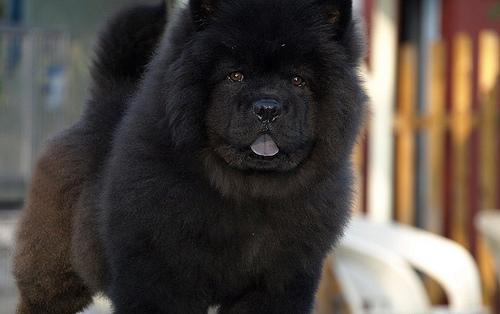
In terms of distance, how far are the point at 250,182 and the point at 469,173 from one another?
5.29 metres

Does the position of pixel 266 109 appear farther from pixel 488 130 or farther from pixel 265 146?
pixel 488 130

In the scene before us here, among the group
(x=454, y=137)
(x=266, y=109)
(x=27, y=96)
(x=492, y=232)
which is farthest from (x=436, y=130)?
(x=266, y=109)

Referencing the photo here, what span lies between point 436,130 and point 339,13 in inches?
193

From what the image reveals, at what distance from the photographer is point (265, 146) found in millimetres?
2869

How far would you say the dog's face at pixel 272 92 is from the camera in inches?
112

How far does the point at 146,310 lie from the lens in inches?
114

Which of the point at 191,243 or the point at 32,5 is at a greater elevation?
the point at 191,243

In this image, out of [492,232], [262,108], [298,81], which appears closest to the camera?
[262,108]

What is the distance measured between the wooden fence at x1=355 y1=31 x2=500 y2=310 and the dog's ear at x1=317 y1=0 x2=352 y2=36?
464cm

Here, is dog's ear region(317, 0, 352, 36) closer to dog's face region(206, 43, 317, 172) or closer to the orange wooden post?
dog's face region(206, 43, 317, 172)

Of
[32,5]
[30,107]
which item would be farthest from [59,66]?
[32,5]

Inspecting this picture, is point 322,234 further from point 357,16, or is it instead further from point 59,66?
point 59,66

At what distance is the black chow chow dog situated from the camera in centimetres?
287

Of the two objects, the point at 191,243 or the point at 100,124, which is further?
the point at 100,124
